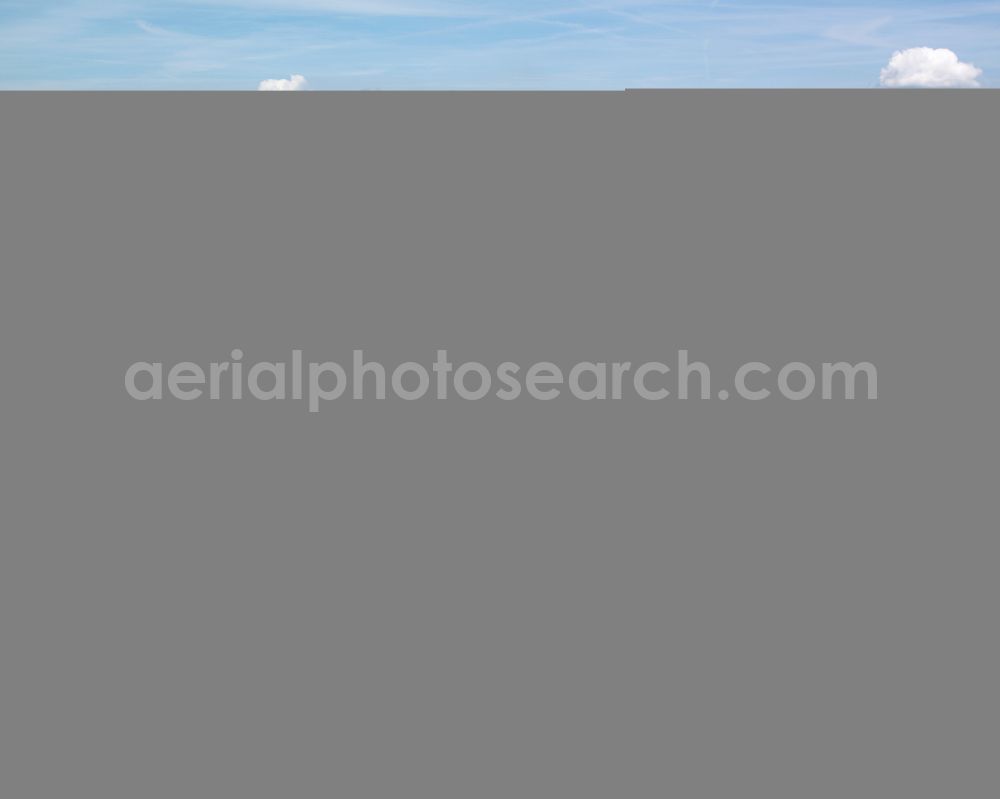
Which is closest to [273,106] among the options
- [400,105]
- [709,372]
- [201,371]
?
[400,105]

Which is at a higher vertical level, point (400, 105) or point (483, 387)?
point (400, 105)

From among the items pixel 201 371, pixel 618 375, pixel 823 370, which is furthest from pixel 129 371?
pixel 823 370

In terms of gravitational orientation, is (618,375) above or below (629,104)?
below

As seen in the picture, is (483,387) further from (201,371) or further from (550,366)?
(201,371)

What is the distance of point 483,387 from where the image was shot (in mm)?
5578

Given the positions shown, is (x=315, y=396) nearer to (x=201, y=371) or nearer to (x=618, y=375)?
(x=201, y=371)

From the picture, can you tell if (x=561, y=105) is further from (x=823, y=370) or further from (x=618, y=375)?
(x=823, y=370)

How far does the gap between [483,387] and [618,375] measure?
0.78m

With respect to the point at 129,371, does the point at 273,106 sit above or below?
above

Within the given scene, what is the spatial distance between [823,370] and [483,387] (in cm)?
196

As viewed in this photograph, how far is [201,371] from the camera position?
5.57m

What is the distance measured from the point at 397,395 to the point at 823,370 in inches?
96.7

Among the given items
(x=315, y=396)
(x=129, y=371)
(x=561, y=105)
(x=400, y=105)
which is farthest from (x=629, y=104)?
(x=129, y=371)

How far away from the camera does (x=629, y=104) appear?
545 centimetres
